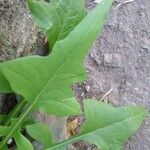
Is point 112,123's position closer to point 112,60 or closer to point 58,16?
point 58,16

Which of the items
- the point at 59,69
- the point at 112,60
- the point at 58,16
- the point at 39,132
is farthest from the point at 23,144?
the point at 112,60

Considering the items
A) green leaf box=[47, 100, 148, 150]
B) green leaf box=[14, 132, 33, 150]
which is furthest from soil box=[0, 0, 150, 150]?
green leaf box=[14, 132, 33, 150]

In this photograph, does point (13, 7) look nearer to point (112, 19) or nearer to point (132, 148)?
point (132, 148)

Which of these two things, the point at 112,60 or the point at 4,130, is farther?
the point at 112,60

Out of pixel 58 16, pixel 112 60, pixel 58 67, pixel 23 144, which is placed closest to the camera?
pixel 58 67

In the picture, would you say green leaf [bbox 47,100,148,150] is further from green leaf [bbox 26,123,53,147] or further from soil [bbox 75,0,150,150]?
soil [bbox 75,0,150,150]

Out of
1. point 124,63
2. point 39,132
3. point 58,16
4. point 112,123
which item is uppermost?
point 58,16
